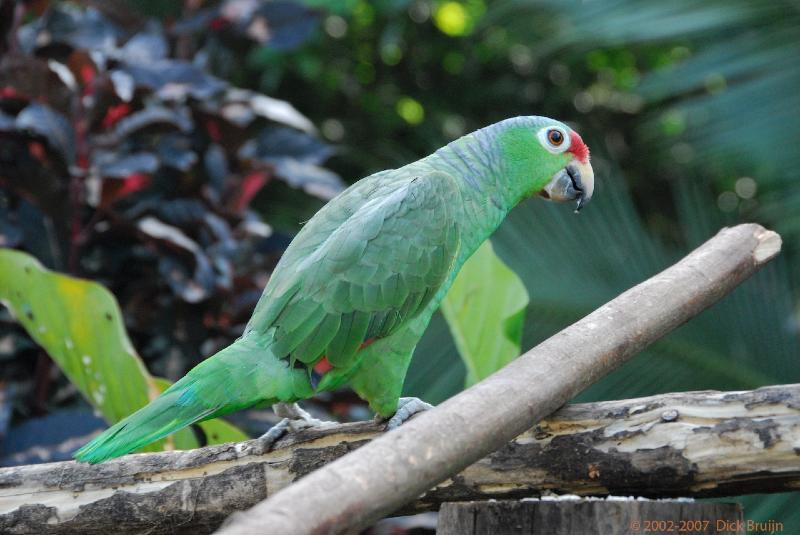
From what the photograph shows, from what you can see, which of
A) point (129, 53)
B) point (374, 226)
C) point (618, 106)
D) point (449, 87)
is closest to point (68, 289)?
point (374, 226)

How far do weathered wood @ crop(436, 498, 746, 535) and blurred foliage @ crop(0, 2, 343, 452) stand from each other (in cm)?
157

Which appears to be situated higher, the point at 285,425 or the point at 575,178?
the point at 575,178

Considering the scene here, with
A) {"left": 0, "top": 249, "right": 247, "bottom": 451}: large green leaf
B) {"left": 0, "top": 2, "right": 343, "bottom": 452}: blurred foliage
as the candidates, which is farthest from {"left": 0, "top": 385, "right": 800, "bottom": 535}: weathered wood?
{"left": 0, "top": 2, "right": 343, "bottom": 452}: blurred foliage

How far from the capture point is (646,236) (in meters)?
3.43

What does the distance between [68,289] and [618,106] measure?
409 centimetres

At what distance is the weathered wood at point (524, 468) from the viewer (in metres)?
1.36

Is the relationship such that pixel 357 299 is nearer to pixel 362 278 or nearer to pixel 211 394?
pixel 362 278

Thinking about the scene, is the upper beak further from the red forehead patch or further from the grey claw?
the grey claw

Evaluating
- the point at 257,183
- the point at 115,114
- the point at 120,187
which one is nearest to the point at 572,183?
the point at 257,183

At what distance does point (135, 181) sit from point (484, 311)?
131 cm

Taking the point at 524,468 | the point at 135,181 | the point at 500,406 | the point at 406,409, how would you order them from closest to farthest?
the point at 500,406
the point at 524,468
the point at 406,409
the point at 135,181

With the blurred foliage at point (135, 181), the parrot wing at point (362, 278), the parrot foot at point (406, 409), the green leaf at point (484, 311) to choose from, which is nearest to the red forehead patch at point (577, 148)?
the green leaf at point (484, 311)

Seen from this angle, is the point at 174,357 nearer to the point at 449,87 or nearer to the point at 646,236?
the point at 646,236

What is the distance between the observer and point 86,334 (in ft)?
7.45
